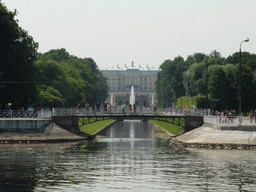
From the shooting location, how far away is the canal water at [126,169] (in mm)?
29078

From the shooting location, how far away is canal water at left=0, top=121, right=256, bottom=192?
29.1 meters

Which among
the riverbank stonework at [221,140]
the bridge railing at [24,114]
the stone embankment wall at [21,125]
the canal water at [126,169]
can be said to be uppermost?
the bridge railing at [24,114]

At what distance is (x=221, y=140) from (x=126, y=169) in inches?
768

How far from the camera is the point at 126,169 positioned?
119ft

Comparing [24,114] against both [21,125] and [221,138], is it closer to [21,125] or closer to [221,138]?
[21,125]

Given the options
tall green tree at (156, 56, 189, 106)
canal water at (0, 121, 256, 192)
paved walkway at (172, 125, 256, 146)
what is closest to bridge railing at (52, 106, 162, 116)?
paved walkway at (172, 125, 256, 146)

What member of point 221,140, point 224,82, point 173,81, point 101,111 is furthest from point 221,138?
point 173,81

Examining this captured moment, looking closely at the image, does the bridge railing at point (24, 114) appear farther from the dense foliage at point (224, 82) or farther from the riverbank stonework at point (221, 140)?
the dense foliage at point (224, 82)

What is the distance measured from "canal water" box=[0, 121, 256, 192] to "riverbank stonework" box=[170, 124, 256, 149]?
3.24 meters

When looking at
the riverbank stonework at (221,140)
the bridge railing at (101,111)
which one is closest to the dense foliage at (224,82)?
the bridge railing at (101,111)

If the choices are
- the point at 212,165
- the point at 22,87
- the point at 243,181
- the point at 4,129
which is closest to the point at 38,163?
the point at 212,165

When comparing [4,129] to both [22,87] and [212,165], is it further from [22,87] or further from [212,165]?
[212,165]

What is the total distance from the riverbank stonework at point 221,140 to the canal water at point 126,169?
127 inches

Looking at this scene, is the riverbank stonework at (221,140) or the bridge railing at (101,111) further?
the bridge railing at (101,111)
